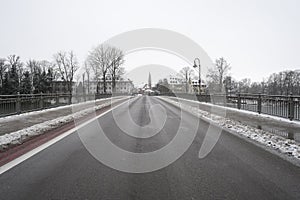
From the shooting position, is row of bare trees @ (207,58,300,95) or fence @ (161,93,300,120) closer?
fence @ (161,93,300,120)

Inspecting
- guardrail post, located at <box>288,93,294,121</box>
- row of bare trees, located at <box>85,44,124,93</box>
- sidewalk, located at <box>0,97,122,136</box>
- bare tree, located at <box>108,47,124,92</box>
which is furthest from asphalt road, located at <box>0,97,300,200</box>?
bare tree, located at <box>108,47,124,92</box>

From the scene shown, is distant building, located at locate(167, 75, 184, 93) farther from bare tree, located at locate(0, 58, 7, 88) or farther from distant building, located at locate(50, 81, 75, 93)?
bare tree, located at locate(0, 58, 7, 88)

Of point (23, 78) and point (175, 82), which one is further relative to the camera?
point (175, 82)

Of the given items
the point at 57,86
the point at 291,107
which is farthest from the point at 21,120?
the point at 57,86

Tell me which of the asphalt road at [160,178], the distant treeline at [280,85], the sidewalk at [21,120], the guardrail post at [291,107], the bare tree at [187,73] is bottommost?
the asphalt road at [160,178]

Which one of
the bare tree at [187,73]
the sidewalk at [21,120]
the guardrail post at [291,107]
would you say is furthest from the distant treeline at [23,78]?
the guardrail post at [291,107]

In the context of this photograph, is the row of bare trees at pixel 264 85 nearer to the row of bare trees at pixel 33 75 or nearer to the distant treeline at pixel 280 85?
the distant treeline at pixel 280 85

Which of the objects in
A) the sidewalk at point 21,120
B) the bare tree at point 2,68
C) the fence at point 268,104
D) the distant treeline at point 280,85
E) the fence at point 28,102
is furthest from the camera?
the distant treeline at point 280,85

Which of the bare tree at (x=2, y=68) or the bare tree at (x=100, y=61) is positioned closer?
the bare tree at (x=100, y=61)

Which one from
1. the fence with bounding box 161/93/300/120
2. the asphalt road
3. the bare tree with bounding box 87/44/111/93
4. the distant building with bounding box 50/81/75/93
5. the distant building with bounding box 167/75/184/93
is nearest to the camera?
the asphalt road

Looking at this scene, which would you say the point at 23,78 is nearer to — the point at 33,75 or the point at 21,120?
the point at 33,75

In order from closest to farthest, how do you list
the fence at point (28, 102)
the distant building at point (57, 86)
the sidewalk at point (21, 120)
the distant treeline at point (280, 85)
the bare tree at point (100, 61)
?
the sidewalk at point (21, 120) → the fence at point (28, 102) → the bare tree at point (100, 61) → the distant treeline at point (280, 85) → the distant building at point (57, 86)

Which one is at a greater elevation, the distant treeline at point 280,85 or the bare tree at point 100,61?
the bare tree at point 100,61

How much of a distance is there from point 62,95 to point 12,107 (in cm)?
917
